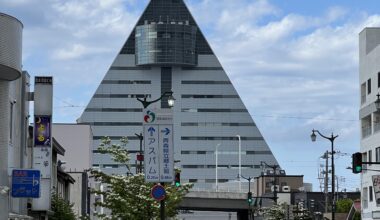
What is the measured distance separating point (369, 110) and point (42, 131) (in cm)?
3819

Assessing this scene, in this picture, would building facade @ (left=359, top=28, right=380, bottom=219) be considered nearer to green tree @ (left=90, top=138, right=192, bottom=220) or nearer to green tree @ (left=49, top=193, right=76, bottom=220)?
green tree @ (left=49, top=193, right=76, bottom=220)

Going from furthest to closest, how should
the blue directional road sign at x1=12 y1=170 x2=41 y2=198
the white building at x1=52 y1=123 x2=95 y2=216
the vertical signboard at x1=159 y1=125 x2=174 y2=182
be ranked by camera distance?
1. the white building at x1=52 y1=123 x2=95 y2=216
2. the blue directional road sign at x1=12 y1=170 x2=41 y2=198
3. the vertical signboard at x1=159 y1=125 x2=174 y2=182

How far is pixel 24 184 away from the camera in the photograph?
34.9 metres

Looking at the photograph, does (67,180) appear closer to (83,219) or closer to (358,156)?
(83,219)

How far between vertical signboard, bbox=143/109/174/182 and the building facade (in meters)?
41.3

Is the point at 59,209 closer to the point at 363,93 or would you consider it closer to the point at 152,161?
the point at 152,161

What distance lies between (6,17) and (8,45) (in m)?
1.05

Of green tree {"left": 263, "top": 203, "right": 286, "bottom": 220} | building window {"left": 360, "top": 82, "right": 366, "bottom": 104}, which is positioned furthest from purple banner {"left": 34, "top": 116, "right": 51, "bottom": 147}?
green tree {"left": 263, "top": 203, "right": 286, "bottom": 220}

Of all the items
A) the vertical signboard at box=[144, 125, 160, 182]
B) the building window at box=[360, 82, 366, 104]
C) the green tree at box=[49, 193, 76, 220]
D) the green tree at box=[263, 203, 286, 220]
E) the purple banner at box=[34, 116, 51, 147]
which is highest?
the building window at box=[360, 82, 366, 104]

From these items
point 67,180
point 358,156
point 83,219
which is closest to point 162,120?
point 358,156

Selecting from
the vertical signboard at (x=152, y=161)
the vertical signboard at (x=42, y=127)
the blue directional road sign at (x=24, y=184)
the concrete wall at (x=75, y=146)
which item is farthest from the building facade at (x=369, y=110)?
the vertical signboard at (x=152, y=161)

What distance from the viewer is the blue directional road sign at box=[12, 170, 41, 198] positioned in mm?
34719

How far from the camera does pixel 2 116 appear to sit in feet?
108

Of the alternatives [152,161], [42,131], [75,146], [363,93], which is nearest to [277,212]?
[75,146]
